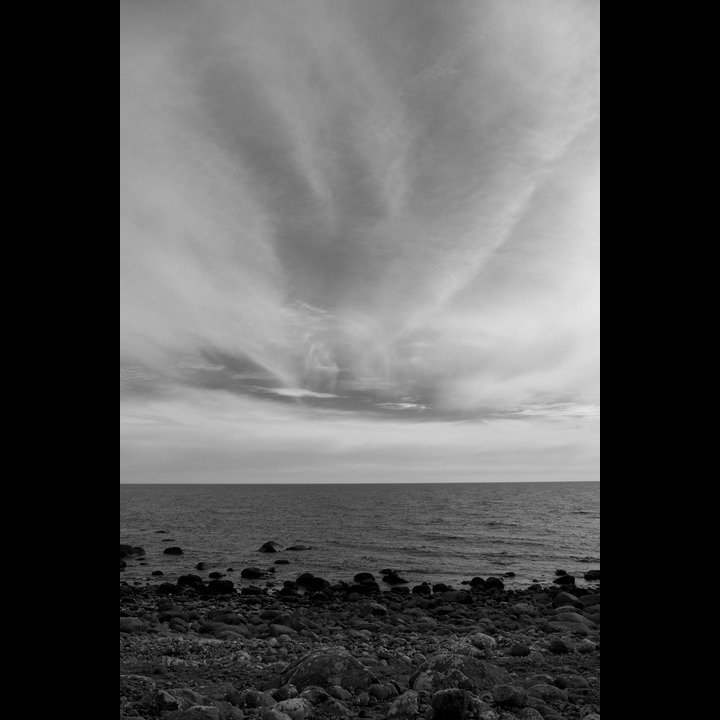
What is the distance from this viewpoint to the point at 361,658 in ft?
27.4

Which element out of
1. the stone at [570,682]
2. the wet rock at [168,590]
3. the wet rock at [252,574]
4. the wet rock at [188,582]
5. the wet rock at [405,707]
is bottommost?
the wet rock at [252,574]

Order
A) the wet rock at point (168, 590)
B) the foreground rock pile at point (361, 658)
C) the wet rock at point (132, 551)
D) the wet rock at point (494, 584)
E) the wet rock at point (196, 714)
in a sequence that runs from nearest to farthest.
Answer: the wet rock at point (196, 714)
the foreground rock pile at point (361, 658)
the wet rock at point (168, 590)
the wet rock at point (494, 584)
the wet rock at point (132, 551)

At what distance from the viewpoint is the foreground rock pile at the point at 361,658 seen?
5848 mm

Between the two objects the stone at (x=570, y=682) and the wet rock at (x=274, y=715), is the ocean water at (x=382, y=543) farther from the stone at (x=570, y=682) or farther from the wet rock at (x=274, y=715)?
the wet rock at (x=274, y=715)

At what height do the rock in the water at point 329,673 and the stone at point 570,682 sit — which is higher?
the rock in the water at point 329,673

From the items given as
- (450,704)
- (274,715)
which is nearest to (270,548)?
(274,715)

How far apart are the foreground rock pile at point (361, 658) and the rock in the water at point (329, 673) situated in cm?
2

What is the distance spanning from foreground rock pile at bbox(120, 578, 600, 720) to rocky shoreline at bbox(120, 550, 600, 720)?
2 centimetres

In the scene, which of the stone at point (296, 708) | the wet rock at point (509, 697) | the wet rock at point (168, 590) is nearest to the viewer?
the stone at point (296, 708)

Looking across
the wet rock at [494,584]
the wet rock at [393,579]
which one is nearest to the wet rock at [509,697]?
the wet rock at [494,584]
